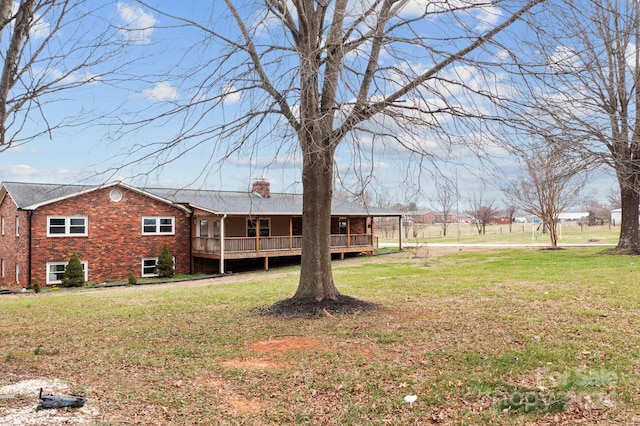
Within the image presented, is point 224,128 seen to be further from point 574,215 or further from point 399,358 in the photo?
point 574,215

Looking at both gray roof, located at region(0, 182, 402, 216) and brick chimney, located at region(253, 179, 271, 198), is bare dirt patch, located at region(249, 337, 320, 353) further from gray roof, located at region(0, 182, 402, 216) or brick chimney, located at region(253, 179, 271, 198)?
brick chimney, located at region(253, 179, 271, 198)

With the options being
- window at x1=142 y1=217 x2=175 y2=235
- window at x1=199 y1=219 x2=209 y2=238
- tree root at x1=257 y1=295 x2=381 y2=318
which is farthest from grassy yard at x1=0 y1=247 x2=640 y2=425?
window at x1=199 y1=219 x2=209 y2=238

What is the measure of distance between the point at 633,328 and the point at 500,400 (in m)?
4.03

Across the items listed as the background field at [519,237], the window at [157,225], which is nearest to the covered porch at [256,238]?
the window at [157,225]

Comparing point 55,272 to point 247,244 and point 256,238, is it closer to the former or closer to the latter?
point 247,244

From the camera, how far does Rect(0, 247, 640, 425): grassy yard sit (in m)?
4.23

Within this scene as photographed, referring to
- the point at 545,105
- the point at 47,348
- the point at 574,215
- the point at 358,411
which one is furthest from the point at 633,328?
the point at 574,215

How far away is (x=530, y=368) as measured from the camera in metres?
5.27

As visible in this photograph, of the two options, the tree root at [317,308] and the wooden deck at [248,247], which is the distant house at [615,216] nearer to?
the wooden deck at [248,247]

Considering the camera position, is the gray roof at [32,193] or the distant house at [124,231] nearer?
the gray roof at [32,193]

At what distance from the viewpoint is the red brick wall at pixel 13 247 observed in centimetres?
2111

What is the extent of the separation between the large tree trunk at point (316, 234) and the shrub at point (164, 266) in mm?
15580

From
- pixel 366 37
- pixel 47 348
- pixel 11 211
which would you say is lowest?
pixel 47 348

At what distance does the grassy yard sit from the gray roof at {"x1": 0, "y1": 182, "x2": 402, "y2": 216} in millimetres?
10313
